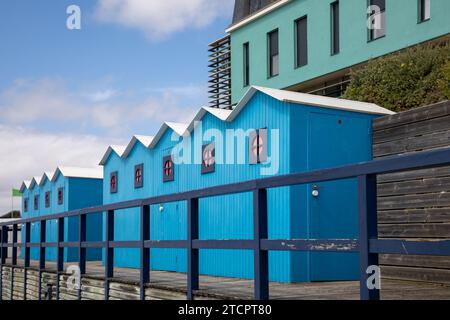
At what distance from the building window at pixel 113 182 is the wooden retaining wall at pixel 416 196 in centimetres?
692

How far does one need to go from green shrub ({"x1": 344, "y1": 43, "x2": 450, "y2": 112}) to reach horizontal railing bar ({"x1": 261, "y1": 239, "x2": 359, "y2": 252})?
7859mm

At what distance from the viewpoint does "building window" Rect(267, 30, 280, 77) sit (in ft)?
69.3

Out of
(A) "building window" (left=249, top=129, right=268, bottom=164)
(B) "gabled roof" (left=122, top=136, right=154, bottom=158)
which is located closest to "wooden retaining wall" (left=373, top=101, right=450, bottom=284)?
(A) "building window" (left=249, top=129, right=268, bottom=164)

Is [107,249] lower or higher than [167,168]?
lower

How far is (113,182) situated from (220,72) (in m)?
11.3

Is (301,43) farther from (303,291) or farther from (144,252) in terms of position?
(303,291)

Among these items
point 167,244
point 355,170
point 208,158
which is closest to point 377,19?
point 208,158

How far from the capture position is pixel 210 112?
10.3 m

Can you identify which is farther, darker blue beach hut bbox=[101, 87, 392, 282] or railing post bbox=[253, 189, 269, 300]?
darker blue beach hut bbox=[101, 87, 392, 282]

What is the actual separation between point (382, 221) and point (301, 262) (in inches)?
50.5

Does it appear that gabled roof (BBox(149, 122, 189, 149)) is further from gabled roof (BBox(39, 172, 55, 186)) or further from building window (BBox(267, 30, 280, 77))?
building window (BBox(267, 30, 280, 77))
